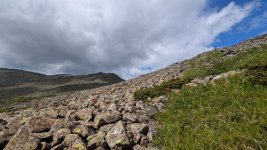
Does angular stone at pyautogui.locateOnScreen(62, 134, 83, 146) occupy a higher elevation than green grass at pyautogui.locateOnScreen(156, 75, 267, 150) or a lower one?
lower

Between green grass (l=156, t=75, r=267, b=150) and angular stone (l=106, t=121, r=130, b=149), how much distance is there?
3.49 ft

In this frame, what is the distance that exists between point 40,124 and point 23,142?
1.23 metres

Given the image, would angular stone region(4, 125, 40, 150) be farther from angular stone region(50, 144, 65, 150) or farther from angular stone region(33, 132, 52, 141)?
angular stone region(50, 144, 65, 150)

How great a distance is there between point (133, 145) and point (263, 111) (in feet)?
13.9

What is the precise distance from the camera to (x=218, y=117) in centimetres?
1046

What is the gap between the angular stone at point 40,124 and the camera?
1153cm

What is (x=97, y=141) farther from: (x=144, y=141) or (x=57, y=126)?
(x=57, y=126)

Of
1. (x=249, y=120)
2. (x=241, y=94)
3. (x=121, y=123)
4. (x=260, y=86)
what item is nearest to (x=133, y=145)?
(x=121, y=123)

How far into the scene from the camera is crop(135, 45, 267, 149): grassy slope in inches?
342

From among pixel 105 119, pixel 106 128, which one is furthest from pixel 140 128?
pixel 105 119

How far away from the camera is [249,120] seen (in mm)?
9406

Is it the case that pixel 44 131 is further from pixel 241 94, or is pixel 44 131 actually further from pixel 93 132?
pixel 241 94

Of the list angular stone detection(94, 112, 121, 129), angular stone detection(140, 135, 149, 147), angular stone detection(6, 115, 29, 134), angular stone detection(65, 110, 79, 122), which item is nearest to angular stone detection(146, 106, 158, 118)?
angular stone detection(94, 112, 121, 129)

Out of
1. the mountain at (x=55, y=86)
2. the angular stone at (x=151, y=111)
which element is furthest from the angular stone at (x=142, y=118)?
the mountain at (x=55, y=86)
